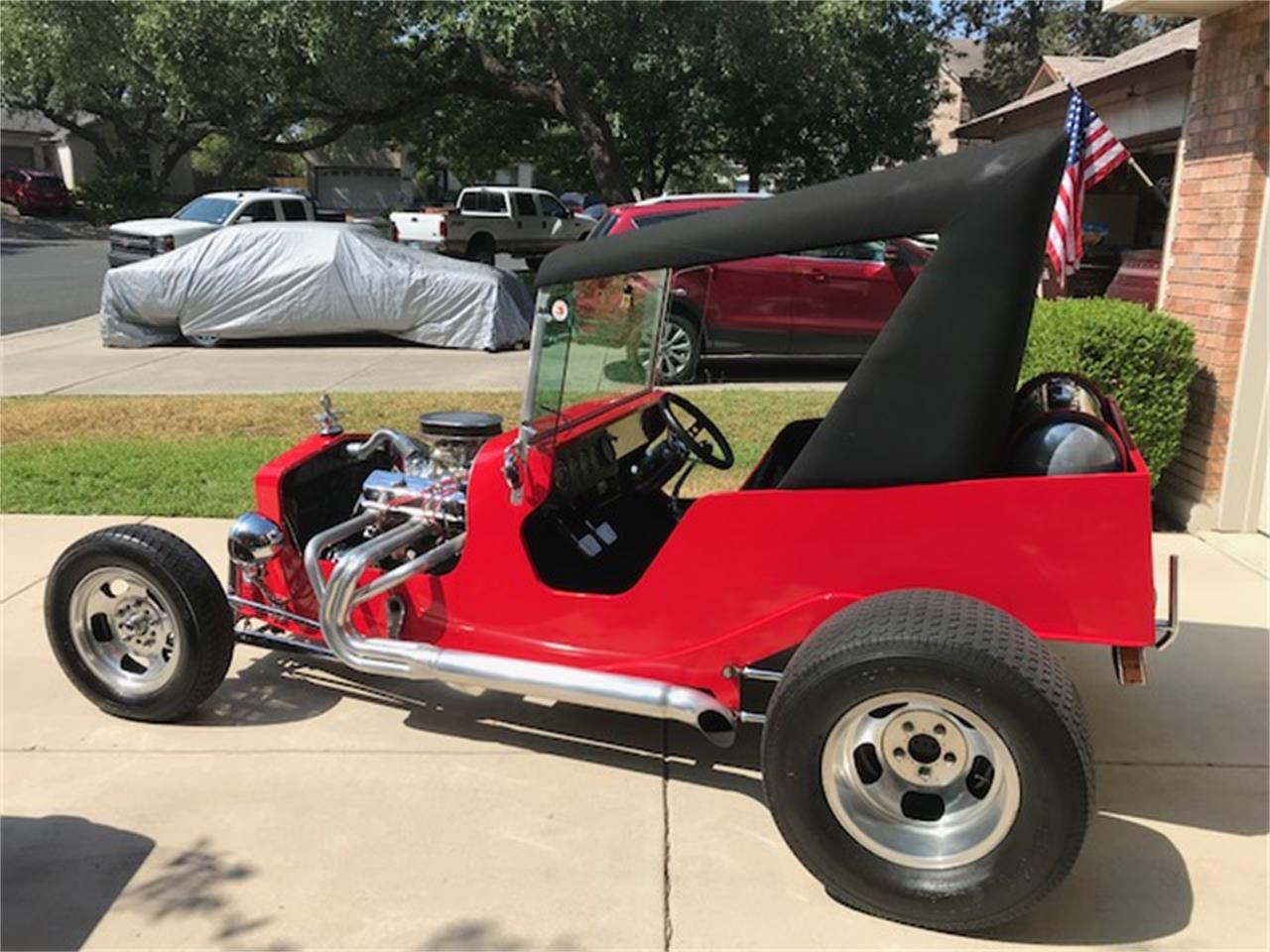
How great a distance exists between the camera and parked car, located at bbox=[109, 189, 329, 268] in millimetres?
16891

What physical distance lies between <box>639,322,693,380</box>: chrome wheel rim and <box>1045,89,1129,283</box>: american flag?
217 cm

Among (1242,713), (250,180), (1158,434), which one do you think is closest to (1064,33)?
(1158,434)

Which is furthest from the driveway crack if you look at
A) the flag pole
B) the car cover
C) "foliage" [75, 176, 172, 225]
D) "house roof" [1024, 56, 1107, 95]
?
"foliage" [75, 176, 172, 225]

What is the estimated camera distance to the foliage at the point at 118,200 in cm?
3822

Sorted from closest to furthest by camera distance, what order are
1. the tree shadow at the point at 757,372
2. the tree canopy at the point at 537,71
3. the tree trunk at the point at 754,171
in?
1. the tree shadow at the point at 757,372
2. the tree canopy at the point at 537,71
3. the tree trunk at the point at 754,171

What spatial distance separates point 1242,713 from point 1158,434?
238cm

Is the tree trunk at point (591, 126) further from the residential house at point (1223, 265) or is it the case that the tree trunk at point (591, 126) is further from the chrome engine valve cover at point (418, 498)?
the chrome engine valve cover at point (418, 498)

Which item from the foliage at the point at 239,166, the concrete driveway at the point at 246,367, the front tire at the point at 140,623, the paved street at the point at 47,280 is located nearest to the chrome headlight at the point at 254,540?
the front tire at the point at 140,623

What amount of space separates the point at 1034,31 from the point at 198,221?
26.7 m

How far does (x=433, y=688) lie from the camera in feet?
13.4

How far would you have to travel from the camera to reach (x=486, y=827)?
3.12 metres

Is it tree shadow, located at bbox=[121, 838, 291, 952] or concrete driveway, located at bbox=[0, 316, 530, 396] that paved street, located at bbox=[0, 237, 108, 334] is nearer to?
concrete driveway, located at bbox=[0, 316, 530, 396]

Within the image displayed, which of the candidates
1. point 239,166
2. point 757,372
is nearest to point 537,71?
point 757,372

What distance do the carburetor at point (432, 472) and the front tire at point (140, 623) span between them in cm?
65
